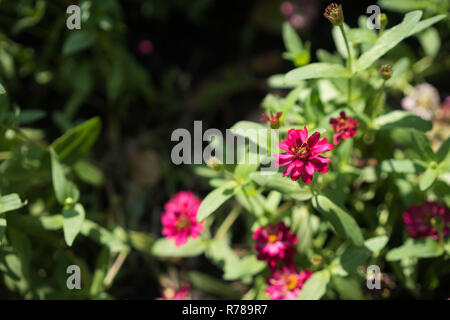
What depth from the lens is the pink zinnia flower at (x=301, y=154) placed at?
146cm

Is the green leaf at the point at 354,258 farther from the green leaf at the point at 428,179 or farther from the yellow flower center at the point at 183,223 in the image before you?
the yellow flower center at the point at 183,223

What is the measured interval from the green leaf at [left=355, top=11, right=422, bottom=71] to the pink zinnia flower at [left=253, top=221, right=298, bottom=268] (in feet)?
2.36

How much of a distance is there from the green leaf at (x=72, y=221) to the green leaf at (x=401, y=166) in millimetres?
1260

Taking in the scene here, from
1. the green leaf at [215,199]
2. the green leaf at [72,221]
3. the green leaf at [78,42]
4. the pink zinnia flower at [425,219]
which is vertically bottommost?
the pink zinnia flower at [425,219]

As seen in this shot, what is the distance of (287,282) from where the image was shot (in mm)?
1829

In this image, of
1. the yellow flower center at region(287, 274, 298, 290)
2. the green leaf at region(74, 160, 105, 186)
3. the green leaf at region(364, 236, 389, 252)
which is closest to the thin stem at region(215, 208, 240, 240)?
the yellow flower center at region(287, 274, 298, 290)

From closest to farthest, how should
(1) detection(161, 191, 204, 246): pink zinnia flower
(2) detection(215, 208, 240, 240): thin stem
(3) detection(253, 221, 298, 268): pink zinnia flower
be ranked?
(3) detection(253, 221, 298, 268): pink zinnia flower
(1) detection(161, 191, 204, 246): pink zinnia flower
(2) detection(215, 208, 240, 240): thin stem

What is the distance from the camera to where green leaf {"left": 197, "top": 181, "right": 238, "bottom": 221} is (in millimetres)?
1612

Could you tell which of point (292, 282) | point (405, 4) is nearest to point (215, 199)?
point (292, 282)

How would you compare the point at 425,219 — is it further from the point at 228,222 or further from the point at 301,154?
the point at 228,222

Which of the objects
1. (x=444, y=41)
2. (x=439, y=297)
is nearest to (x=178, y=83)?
(x=444, y=41)

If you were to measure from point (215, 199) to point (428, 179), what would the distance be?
2.69ft

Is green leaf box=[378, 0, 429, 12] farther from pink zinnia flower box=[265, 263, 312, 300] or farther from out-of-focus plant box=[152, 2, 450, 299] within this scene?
pink zinnia flower box=[265, 263, 312, 300]

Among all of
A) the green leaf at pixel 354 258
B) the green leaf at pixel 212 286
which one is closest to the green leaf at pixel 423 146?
the green leaf at pixel 354 258
